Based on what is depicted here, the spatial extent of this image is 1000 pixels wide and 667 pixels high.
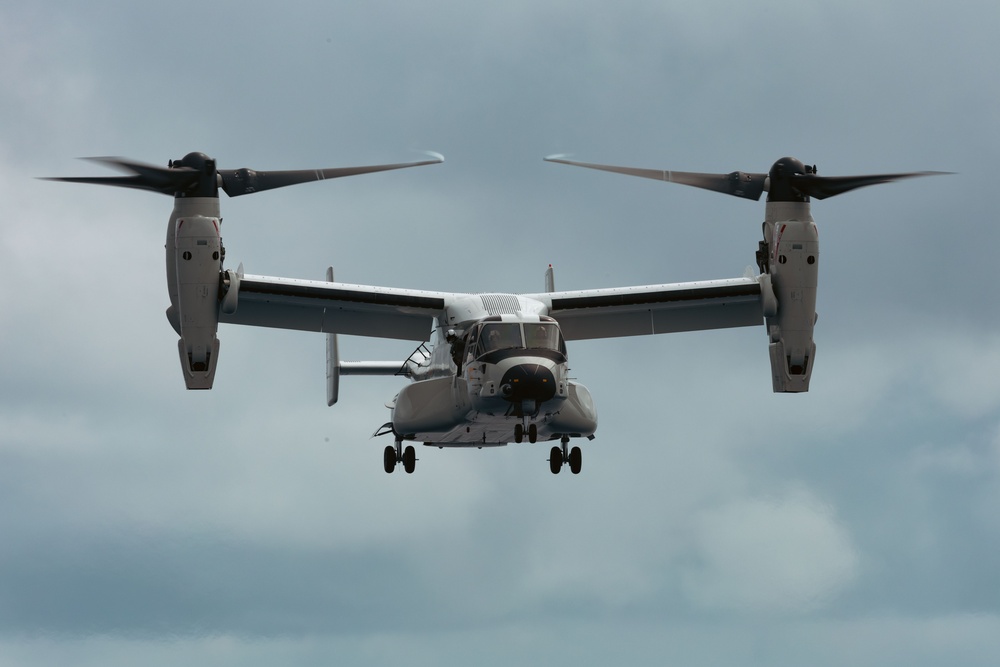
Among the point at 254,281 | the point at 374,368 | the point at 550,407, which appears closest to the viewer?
the point at 550,407

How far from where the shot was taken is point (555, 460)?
29.2 metres

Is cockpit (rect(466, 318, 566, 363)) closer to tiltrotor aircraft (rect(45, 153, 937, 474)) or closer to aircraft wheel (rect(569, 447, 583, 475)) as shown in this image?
tiltrotor aircraft (rect(45, 153, 937, 474))

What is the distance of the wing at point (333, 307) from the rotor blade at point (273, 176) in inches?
67.7

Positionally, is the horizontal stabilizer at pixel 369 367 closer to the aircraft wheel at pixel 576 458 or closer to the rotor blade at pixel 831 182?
the aircraft wheel at pixel 576 458

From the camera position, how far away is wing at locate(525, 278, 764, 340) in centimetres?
2966

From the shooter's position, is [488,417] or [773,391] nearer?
[488,417]

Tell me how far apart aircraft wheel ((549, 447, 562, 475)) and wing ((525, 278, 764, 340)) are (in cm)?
287

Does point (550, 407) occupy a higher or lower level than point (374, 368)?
lower

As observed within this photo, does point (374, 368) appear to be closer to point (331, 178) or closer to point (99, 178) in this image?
point (331, 178)

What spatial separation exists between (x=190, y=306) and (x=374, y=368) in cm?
922

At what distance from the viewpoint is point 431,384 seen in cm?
2866

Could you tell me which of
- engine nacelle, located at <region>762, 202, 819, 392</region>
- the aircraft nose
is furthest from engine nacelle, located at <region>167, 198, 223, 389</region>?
engine nacelle, located at <region>762, 202, 819, 392</region>

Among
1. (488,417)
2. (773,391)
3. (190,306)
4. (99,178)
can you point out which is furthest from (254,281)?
(773,391)

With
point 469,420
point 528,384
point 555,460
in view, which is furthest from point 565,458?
point 528,384
